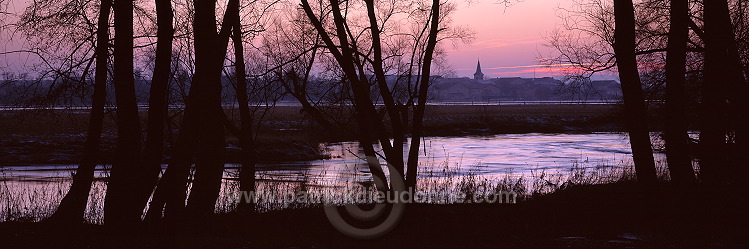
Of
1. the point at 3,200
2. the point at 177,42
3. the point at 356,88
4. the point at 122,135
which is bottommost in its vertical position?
the point at 3,200

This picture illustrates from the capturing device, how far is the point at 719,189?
13500mm

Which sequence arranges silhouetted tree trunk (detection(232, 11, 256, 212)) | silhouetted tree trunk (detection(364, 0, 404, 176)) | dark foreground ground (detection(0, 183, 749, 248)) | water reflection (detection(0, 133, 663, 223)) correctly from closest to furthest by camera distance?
1. dark foreground ground (detection(0, 183, 749, 248))
2. silhouetted tree trunk (detection(364, 0, 404, 176))
3. silhouetted tree trunk (detection(232, 11, 256, 212))
4. water reflection (detection(0, 133, 663, 223))

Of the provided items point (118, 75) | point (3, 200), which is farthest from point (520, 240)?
point (3, 200)

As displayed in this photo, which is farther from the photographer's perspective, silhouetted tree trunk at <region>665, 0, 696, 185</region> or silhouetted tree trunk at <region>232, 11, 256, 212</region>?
silhouetted tree trunk at <region>232, 11, 256, 212</region>

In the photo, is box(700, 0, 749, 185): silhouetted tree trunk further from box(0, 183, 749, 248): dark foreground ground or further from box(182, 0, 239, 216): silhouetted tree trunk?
box(182, 0, 239, 216): silhouetted tree trunk

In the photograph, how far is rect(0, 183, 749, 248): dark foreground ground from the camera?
9828mm

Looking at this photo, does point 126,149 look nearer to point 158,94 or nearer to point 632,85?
point 158,94

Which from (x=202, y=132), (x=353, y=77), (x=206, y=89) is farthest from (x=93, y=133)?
(x=353, y=77)

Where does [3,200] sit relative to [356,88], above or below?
below

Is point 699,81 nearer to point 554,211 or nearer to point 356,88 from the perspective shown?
point 554,211

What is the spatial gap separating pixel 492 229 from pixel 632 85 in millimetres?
3802

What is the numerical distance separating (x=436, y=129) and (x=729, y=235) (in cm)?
5237

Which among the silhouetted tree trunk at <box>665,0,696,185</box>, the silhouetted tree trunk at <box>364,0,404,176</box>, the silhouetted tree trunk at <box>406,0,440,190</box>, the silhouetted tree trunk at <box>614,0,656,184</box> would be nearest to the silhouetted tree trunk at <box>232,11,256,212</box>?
the silhouetted tree trunk at <box>364,0,404,176</box>

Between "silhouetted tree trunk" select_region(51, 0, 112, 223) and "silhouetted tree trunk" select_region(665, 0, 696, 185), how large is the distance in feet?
33.2
